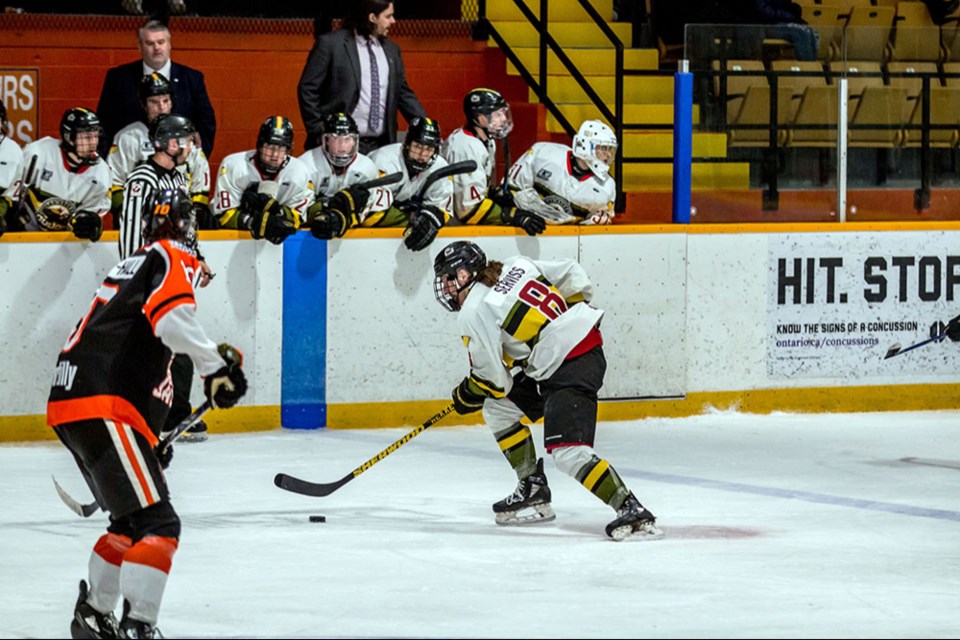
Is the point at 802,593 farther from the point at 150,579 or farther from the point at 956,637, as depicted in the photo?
the point at 150,579

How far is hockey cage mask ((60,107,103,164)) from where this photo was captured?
790cm

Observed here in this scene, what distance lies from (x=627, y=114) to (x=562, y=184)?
5.99 feet

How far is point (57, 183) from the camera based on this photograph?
8.04 metres

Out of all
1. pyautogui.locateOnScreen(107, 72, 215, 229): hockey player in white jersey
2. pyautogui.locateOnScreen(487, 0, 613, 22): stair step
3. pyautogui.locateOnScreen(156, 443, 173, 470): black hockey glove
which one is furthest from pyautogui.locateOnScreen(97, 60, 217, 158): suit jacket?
pyautogui.locateOnScreen(156, 443, 173, 470): black hockey glove

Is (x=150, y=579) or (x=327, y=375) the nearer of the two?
(x=150, y=579)

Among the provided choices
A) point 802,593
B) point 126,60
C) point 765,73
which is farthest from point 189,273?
point 126,60

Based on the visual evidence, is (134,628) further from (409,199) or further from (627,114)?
(627,114)

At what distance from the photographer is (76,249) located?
8008 mm

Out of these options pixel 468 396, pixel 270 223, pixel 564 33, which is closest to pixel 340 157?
pixel 270 223

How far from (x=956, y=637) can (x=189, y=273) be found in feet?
7.47

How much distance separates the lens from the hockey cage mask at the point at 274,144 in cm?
817

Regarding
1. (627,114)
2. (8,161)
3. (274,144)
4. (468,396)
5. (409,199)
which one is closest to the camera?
(468,396)

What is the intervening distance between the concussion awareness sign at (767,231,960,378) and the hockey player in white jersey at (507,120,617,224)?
1001 millimetres

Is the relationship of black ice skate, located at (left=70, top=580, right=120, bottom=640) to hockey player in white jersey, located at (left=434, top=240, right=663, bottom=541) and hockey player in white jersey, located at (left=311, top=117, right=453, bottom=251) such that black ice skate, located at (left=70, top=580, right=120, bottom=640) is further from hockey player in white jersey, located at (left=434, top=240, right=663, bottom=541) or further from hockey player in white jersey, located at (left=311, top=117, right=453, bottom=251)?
hockey player in white jersey, located at (left=311, top=117, right=453, bottom=251)
